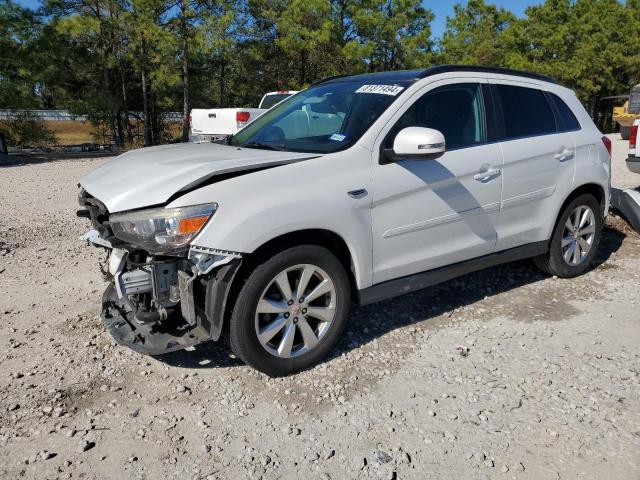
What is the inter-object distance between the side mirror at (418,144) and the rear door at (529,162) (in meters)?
1.10

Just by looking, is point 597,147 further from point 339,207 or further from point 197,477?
point 197,477

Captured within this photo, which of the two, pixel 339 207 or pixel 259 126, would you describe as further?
pixel 259 126

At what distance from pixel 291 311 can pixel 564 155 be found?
2939 mm

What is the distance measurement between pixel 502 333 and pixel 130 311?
2638mm

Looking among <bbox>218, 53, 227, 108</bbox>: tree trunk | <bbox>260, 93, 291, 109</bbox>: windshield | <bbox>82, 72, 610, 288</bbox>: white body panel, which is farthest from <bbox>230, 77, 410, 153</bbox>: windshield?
<bbox>218, 53, 227, 108</bbox>: tree trunk

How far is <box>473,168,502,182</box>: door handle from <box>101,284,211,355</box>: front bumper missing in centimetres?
229

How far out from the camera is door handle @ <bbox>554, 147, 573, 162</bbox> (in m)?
4.75

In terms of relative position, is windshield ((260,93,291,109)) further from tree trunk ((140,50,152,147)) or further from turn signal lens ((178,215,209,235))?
turn signal lens ((178,215,209,235))

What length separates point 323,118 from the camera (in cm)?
409

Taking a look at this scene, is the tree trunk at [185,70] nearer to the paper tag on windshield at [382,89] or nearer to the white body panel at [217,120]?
the white body panel at [217,120]

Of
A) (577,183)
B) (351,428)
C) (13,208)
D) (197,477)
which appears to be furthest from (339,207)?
(13,208)

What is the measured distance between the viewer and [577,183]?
493cm

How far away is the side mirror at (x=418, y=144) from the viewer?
3422mm

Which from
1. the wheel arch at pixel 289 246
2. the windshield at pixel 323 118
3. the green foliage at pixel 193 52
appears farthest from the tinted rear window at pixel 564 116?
the green foliage at pixel 193 52
